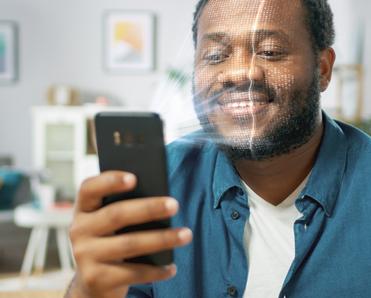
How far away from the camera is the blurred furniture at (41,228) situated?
2285mm

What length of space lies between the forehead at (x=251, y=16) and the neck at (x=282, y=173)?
123mm

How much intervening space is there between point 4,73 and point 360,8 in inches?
104

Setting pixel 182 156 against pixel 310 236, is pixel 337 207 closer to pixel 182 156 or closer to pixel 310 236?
pixel 310 236

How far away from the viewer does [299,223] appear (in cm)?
48

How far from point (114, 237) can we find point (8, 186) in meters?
2.48

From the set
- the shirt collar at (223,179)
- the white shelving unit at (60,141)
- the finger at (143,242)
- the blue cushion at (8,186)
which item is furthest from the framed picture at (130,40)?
the finger at (143,242)

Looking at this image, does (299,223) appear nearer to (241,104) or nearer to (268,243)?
(268,243)

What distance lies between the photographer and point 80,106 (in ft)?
9.30

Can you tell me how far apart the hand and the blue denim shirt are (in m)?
0.17

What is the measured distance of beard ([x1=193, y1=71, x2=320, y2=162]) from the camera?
1.39 feet

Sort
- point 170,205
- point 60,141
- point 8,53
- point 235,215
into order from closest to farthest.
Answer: point 170,205, point 235,215, point 60,141, point 8,53

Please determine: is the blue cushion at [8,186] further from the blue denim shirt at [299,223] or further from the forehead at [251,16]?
the forehead at [251,16]

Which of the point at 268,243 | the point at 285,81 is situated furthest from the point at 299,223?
the point at 285,81

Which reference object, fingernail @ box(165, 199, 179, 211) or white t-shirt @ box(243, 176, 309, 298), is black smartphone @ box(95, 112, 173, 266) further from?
white t-shirt @ box(243, 176, 309, 298)
